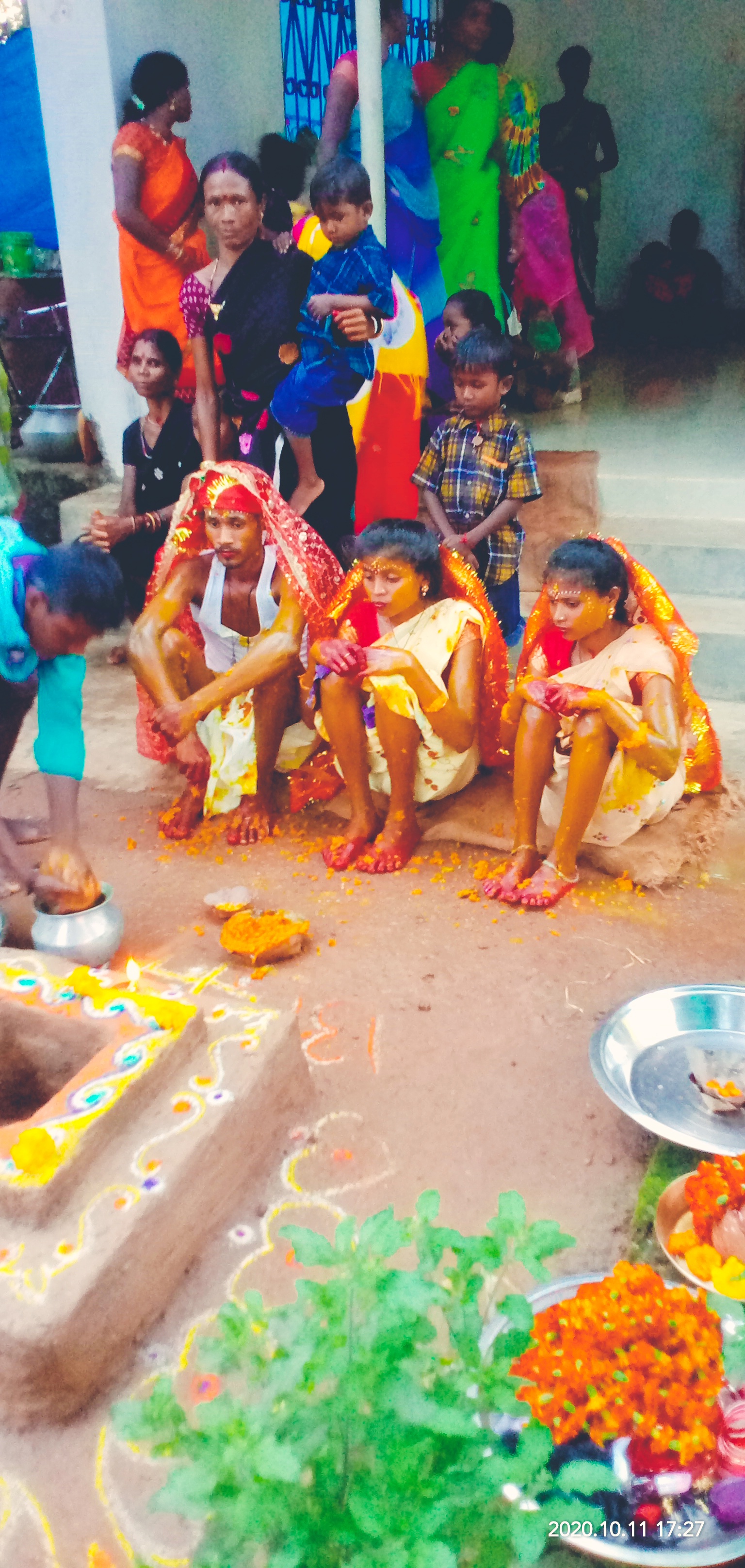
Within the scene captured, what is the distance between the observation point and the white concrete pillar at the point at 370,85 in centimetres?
412

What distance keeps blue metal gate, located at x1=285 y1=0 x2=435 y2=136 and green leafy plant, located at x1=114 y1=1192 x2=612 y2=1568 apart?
19.8ft

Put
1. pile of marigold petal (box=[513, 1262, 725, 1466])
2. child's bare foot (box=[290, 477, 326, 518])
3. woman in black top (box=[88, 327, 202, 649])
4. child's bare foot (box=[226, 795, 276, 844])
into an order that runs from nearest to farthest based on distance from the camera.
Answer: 1. pile of marigold petal (box=[513, 1262, 725, 1466])
2. child's bare foot (box=[226, 795, 276, 844])
3. child's bare foot (box=[290, 477, 326, 518])
4. woman in black top (box=[88, 327, 202, 649])

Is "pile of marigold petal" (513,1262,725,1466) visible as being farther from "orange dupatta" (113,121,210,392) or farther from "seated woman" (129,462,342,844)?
"orange dupatta" (113,121,210,392)

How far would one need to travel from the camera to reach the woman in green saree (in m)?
4.95

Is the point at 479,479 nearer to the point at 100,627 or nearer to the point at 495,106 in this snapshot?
the point at 100,627

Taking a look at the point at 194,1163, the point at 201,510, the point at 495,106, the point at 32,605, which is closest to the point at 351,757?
the point at 201,510

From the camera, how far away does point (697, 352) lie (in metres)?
8.66

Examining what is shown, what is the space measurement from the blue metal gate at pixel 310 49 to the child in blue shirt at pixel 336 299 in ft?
8.18

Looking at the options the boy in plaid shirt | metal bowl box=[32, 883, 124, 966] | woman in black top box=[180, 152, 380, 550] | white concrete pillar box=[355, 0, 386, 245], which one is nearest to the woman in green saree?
white concrete pillar box=[355, 0, 386, 245]

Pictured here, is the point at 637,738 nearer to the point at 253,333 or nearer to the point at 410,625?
the point at 410,625

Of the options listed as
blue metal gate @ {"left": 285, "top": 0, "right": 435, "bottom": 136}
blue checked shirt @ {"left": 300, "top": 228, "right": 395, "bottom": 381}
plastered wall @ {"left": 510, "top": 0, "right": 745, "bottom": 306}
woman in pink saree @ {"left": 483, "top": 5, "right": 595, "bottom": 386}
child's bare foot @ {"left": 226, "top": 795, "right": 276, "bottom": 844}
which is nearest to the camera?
child's bare foot @ {"left": 226, "top": 795, "right": 276, "bottom": 844}

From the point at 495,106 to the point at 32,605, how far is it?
375cm

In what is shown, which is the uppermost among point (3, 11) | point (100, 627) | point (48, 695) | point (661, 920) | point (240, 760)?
point (3, 11)

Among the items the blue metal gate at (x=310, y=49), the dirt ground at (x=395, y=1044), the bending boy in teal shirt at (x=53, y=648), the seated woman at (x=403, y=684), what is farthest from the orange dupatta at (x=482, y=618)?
the blue metal gate at (x=310, y=49)
